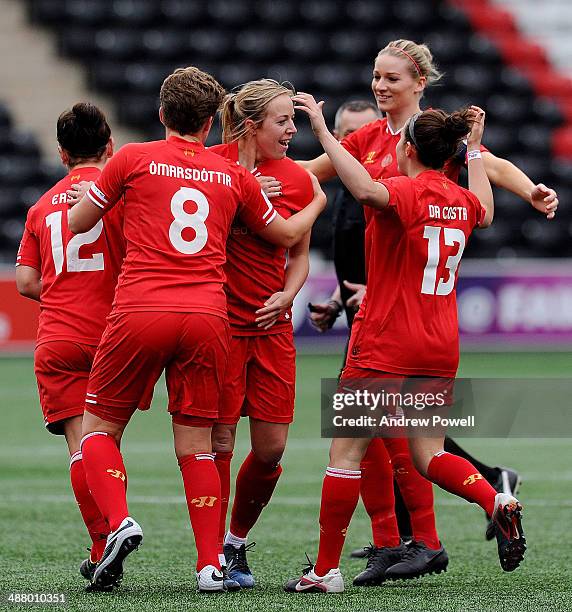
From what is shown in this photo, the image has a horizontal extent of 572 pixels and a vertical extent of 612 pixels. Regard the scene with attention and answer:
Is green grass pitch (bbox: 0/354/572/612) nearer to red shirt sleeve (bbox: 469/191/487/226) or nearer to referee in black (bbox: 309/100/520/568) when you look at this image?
referee in black (bbox: 309/100/520/568)

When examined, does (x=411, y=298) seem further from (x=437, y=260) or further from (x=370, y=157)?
(x=370, y=157)

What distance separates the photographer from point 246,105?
4781 mm

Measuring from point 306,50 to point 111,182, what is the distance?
14500 mm

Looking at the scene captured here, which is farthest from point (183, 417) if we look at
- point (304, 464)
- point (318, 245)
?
point (318, 245)

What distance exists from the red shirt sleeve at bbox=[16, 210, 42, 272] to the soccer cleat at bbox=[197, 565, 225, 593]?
138 centimetres

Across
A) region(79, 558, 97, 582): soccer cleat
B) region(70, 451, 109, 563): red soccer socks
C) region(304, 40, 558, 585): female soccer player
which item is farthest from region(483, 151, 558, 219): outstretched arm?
region(79, 558, 97, 582): soccer cleat

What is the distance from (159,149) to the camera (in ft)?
14.6

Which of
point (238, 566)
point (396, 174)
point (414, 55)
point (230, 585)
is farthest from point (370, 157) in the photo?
point (230, 585)

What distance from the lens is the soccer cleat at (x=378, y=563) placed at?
15.9 feet

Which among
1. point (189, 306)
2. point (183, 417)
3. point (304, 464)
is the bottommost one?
point (304, 464)

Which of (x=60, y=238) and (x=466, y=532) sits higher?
(x=60, y=238)

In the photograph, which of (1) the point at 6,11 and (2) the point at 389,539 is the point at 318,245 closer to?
(1) the point at 6,11

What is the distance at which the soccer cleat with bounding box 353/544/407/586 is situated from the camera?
15.9ft

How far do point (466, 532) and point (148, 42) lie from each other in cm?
1328
